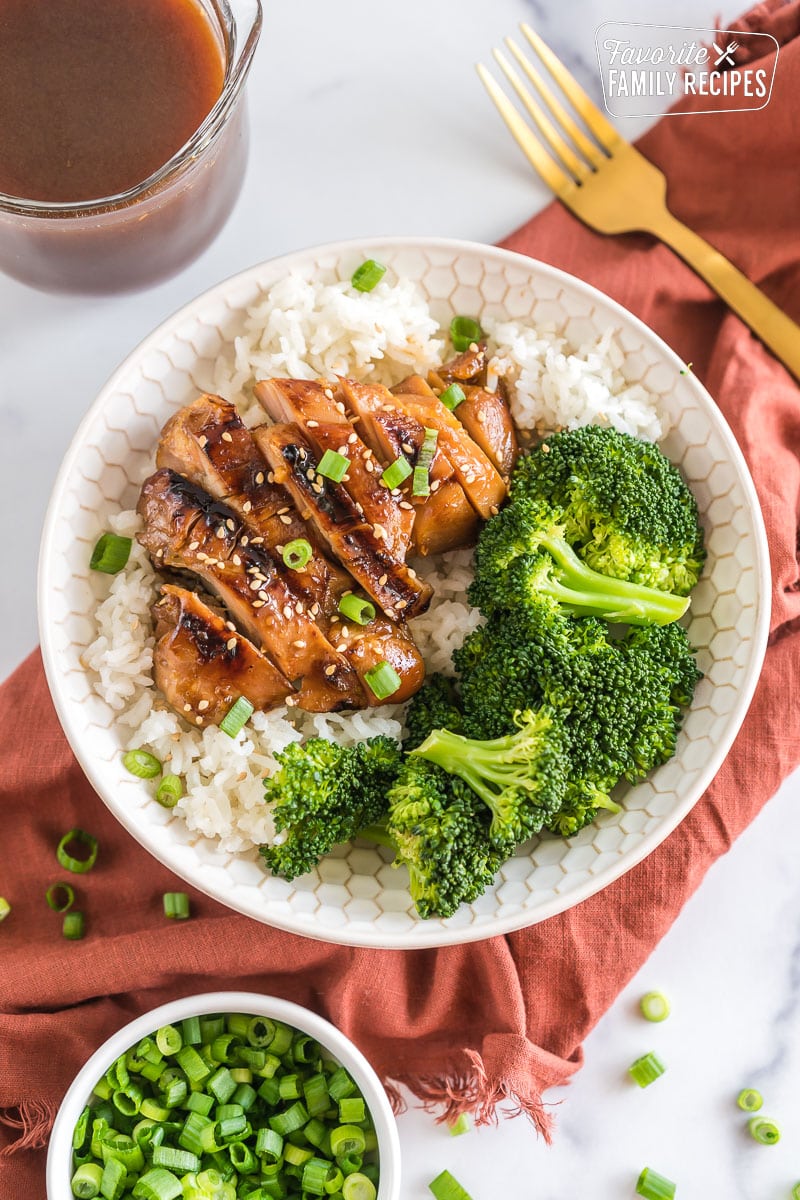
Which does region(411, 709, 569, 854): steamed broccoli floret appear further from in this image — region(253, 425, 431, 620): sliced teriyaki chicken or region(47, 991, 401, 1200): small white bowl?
region(47, 991, 401, 1200): small white bowl

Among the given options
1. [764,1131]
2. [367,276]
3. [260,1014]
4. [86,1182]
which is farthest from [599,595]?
[86,1182]

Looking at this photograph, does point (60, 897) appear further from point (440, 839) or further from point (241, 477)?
point (241, 477)

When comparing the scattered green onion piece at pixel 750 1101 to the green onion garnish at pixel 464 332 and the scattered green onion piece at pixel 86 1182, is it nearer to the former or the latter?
the scattered green onion piece at pixel 86 1182

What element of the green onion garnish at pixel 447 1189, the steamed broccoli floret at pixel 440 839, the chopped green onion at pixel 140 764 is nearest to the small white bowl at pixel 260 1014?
the green onion garnish at pixel 447 1189

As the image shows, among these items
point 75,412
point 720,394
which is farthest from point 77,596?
point 720,394

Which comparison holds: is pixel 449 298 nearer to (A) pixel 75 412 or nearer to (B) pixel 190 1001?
(A) pixel 75 412

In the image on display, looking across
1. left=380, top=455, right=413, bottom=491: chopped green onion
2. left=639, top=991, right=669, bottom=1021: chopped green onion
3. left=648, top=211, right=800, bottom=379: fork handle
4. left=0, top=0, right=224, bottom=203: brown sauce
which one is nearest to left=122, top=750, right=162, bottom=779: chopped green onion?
left=380, top=455, right=413, bottom=491: chopped green onion

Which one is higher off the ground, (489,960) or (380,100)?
(380,100)
